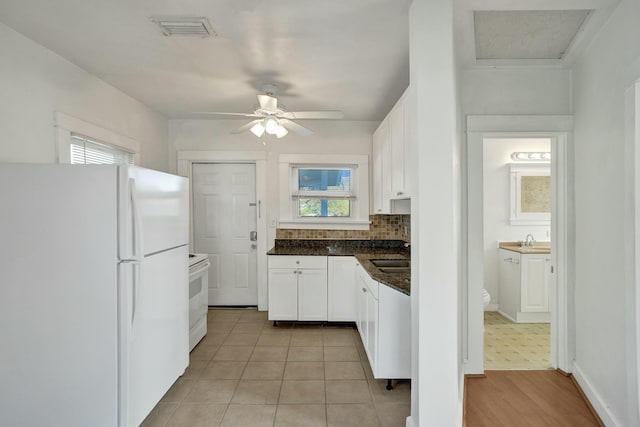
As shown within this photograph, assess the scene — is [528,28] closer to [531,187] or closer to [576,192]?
[576,192]

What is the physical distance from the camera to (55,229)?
1.68 metres

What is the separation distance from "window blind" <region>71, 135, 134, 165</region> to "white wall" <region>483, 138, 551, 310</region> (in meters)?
4.26

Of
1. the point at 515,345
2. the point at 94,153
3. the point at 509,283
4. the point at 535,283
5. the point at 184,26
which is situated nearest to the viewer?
the point at 184,26

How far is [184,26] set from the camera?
6.56ft

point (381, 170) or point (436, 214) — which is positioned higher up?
point (381, 170)

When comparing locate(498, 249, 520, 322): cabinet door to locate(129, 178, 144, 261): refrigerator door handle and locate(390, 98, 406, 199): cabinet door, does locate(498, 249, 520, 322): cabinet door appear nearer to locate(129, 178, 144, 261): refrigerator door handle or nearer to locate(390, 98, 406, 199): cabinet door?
locate(390, 98, 406, 199): cabinet door

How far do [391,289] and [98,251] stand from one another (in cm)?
181

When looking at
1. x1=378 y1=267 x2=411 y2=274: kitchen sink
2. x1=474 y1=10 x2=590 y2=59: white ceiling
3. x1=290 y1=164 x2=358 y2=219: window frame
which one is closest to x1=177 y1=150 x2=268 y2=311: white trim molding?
x1=290 y1=164 x2=358 y2=219: window frame

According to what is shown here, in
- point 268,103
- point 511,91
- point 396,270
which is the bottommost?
point 396,270

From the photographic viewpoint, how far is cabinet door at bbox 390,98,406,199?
259cm

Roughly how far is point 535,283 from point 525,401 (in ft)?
→ 6.07

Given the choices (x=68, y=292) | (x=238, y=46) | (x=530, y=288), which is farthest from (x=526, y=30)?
(x=68, y=292)

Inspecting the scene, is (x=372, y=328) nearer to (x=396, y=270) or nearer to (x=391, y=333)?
(x=391, y=333)

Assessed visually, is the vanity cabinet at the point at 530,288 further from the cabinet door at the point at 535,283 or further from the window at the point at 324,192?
the window at the point at 324,192
